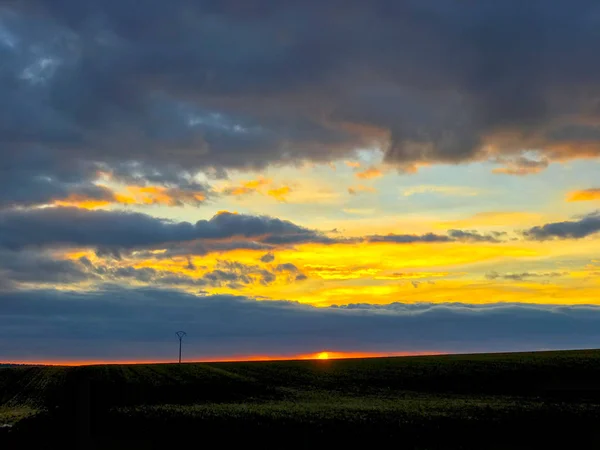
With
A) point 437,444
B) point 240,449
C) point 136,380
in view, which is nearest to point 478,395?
point 437,444

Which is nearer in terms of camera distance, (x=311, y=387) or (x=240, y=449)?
(x=240, y=449)

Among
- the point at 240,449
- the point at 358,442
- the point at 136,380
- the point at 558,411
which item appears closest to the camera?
the point at 240,449

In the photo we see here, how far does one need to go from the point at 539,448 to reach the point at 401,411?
1589 cm

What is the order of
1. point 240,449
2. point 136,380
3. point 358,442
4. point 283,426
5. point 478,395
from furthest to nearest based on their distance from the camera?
point 136,380, point 478,395, point 283,426, point 358,442, point 240,449

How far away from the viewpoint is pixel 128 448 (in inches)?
1366

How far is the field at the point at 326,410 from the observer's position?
37.6 meters

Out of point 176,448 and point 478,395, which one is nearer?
point 176,448

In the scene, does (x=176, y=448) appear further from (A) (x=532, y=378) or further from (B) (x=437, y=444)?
(A) (x=532, y=378)

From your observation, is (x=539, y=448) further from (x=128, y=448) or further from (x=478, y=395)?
(x=478, y=395)

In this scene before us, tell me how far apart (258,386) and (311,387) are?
703 cm

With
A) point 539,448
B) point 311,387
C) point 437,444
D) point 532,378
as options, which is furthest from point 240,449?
point 532,378

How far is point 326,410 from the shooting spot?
168ft

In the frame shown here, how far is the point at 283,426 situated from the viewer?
4250cm

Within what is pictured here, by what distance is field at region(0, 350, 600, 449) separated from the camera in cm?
3759
